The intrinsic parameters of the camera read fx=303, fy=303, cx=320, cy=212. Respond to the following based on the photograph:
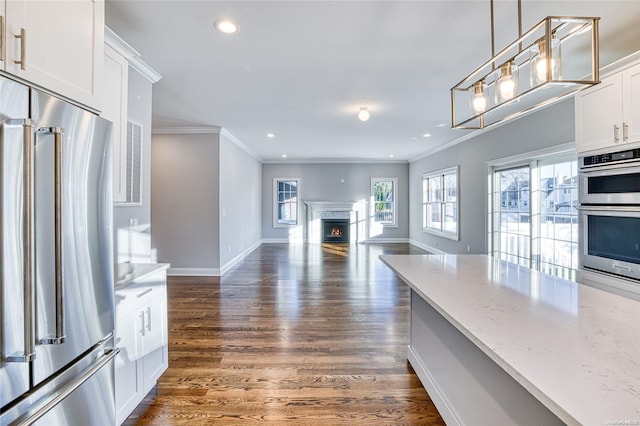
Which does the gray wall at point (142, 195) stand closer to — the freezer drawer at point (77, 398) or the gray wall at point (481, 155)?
the freezer drawer at point (77, 398)

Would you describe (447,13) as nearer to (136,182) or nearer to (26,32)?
(26,32)

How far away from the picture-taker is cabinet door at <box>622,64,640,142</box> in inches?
82.5

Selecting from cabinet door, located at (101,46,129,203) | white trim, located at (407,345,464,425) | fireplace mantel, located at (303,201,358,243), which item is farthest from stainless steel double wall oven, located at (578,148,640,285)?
fireplace mantel, located at (303,201,358,243)

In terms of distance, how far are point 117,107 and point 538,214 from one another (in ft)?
17.0

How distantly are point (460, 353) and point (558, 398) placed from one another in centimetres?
105

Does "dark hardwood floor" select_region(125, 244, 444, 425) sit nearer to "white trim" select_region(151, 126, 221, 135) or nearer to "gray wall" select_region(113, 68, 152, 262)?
"gray wall" select_region(113, 68, 152, 262)

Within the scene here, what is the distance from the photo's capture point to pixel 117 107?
2.34 m

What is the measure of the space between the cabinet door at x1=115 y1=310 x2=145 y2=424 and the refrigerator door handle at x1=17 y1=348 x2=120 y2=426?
164mm

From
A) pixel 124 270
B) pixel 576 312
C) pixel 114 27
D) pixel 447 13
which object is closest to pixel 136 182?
pixel 124 270

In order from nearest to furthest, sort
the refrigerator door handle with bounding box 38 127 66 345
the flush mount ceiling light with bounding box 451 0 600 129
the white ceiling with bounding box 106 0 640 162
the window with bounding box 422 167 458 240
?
1. the refrigerator door handle with bounding box 38 127 66 345
2. the flush mount ceiling light with bounding box 451 0 600 129
3. the white ceiling with bounding box 106 0 640 162
4. the window with bounding box 422 167 458 240

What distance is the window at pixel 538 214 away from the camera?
380cm

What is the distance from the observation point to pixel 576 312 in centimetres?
124

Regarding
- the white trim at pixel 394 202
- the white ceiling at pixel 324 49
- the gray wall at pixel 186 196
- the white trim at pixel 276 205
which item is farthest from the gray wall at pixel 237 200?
the white trim at pixel 394 202

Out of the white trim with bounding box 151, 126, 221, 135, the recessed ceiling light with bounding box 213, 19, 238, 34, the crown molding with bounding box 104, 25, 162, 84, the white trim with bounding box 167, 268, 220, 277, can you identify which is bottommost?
the white trim with bounding box 167, 268, 220, 277
